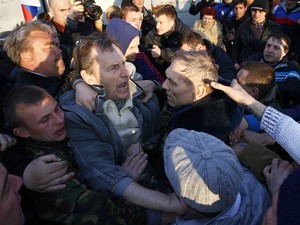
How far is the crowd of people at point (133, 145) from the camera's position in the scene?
1206mm

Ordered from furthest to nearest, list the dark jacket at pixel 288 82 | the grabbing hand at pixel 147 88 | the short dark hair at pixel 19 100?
the dark jacket at pixel 288 82 → the grabbing hand at pixel 147 88 → the short dark hair at pixel 19 100

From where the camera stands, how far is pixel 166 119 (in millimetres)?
2158

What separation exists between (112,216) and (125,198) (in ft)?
0.49

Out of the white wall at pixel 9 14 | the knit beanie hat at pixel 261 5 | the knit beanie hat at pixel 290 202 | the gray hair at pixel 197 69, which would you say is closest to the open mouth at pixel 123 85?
the gray hair at pixel 197 69

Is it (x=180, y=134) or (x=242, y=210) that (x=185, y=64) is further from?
(x=242, y=210)

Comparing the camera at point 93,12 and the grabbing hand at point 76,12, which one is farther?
the camera at point 93,12

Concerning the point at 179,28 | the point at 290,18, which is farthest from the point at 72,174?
the point at 290,18

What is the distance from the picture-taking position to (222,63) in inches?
169

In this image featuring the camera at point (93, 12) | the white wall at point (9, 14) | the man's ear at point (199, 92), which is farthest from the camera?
the camera at point (93, 12)

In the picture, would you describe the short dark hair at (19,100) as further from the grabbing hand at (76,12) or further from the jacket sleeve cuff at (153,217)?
the grabbing hand at (76,12)

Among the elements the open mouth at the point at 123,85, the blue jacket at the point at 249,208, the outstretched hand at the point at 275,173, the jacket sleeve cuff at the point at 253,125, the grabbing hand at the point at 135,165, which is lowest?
the jacket sleeve cuff at the point at 253,125

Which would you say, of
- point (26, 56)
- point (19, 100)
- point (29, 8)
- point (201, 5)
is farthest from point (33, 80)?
point (201, 5)

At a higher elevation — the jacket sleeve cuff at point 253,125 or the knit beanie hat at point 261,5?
the knit beanie hat at point 261,5

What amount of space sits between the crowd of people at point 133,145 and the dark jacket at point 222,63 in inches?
48.3
